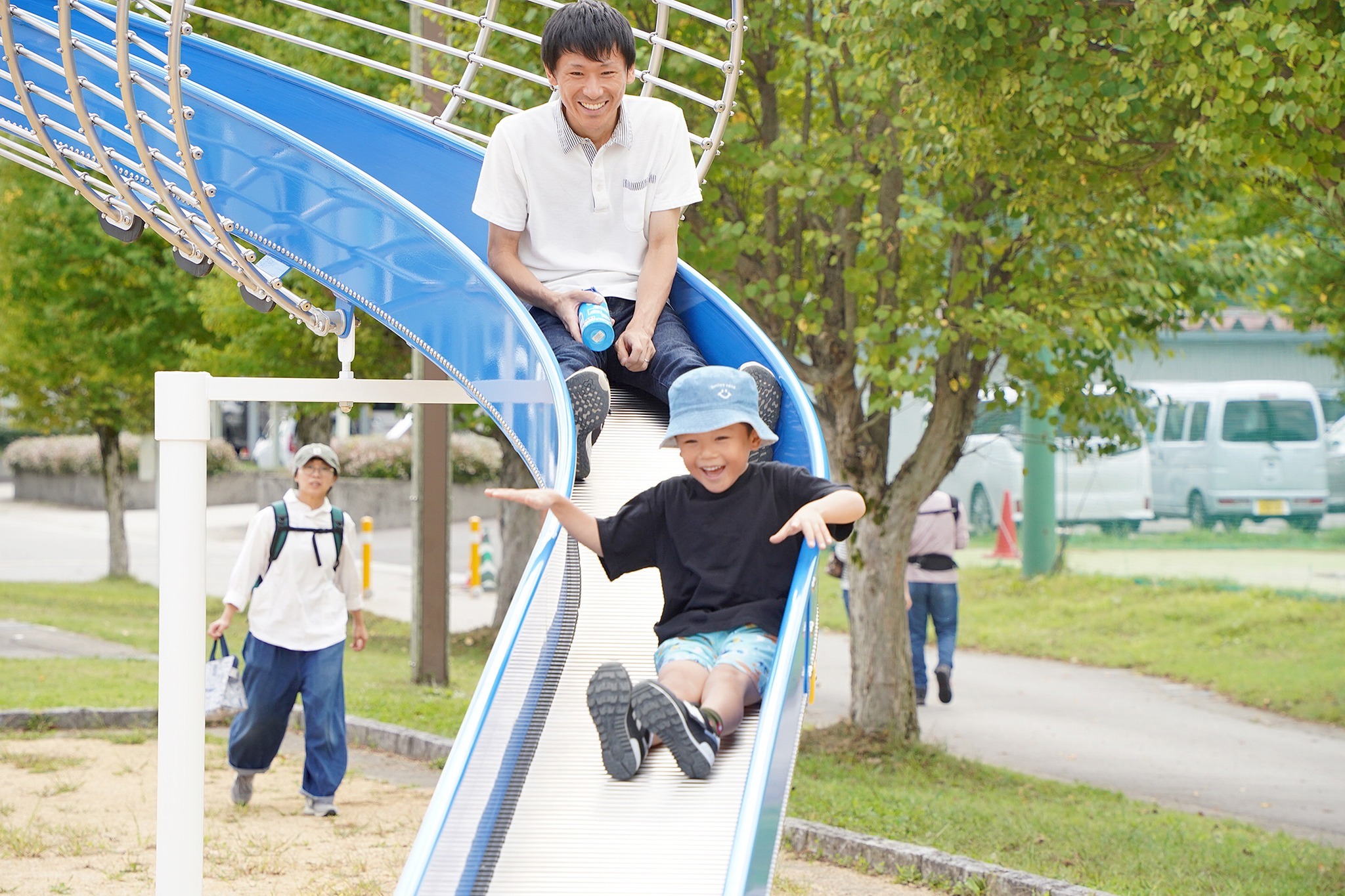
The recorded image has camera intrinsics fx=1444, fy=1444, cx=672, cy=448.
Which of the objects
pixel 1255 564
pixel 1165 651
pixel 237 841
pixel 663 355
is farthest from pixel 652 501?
pixel 1255 564

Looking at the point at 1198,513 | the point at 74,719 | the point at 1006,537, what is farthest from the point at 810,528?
the point at 1006,537

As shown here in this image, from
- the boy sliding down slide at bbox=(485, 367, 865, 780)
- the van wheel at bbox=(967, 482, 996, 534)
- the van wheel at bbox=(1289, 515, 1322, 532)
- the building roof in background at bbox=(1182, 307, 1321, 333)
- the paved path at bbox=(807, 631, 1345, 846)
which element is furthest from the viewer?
the van wheel at bbox=(967, 482, 996, 534)

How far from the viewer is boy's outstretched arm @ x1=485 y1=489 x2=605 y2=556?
3613mm

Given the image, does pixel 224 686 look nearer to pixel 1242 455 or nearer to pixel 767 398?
pixel 767 398

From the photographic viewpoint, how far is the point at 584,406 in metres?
4.65

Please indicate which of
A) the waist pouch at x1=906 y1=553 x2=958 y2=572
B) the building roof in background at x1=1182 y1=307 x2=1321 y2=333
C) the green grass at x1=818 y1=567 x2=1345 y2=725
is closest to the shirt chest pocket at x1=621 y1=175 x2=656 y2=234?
the waist pouch at x1=906 y1=553 x2=958 y2=572

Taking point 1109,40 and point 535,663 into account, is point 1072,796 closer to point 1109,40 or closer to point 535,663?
point 1109,40

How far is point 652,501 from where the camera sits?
3926mm

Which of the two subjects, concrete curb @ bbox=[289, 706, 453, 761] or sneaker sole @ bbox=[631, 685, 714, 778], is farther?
concrete curb @ bbox=[289, 706, 453, 761]

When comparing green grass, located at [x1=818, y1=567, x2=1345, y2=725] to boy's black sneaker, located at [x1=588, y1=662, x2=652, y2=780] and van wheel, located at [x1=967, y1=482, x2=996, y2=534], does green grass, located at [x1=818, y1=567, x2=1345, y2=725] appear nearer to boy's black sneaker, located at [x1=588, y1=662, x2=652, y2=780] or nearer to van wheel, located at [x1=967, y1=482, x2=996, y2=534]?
van wheel, located at [x1=967, y1=482, x2=996, y2=534]

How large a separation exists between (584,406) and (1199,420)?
1314 cm

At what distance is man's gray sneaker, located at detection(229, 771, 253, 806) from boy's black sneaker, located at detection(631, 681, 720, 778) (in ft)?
14.1

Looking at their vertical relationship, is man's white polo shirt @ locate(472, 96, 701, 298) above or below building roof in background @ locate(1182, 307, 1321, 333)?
below

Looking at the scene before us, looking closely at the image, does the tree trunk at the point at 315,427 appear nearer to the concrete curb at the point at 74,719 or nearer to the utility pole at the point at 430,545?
the utility pole at the point at 430,545
